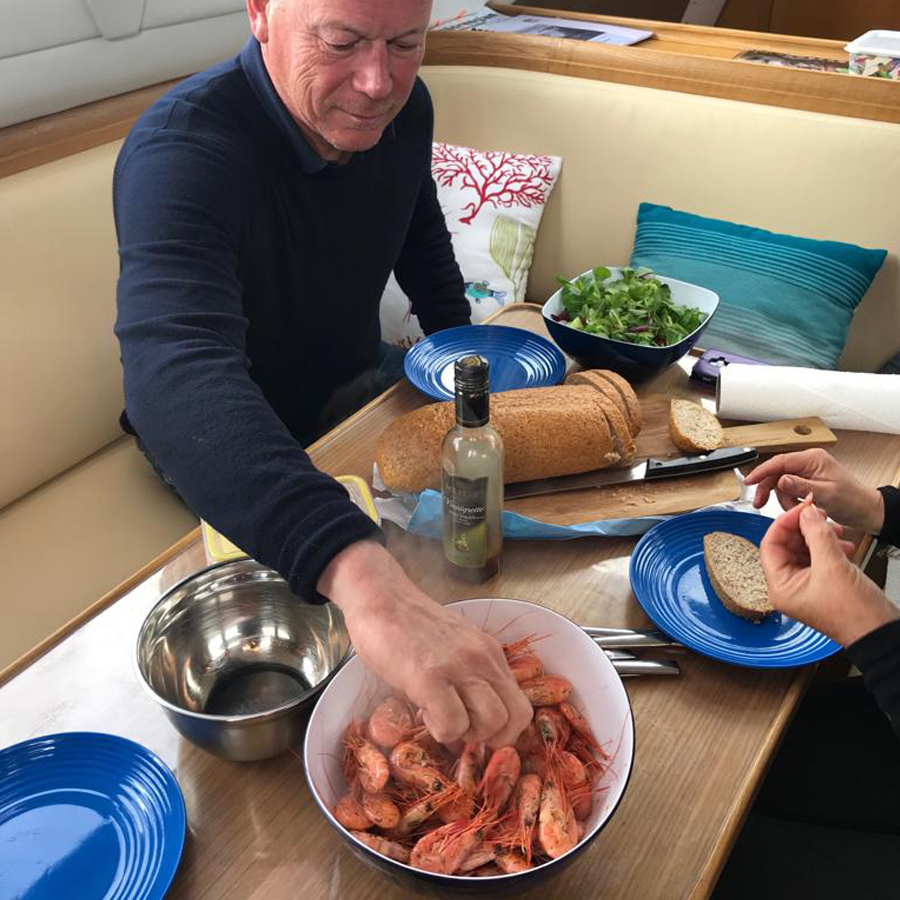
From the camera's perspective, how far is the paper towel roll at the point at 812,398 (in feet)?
4.48

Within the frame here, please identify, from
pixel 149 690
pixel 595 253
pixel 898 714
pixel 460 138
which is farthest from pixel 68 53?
pixel 898 714

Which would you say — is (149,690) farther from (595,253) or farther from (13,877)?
(595,253)

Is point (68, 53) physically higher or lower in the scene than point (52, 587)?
higher

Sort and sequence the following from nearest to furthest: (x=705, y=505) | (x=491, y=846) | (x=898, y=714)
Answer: (x=491, y=846) < (x=898, y=714) < (x=705, y=505)

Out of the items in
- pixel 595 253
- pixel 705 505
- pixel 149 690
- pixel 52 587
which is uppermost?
pixel 149 690

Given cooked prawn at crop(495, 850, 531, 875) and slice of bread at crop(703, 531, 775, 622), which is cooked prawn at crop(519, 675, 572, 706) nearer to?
cooked prawn at crop(495, 850, 531, 875)

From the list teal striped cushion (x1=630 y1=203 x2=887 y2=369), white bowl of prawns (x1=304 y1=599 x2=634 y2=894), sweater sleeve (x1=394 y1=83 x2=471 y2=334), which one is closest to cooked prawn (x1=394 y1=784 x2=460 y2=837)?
white bowl of prawns (x1=304 y1=599 x2=634 y2=894)

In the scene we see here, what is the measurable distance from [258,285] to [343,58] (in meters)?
0.42

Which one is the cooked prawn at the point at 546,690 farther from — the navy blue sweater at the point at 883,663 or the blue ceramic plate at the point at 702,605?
the navy blue sweater at the point at 883,663

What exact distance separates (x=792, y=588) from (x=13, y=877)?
82cm

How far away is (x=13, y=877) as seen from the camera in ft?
2.42

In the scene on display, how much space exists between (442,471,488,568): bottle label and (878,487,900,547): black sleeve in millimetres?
547

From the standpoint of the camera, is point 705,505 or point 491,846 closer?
point 491,846

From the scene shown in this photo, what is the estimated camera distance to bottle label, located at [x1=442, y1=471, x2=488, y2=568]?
3.30ft
